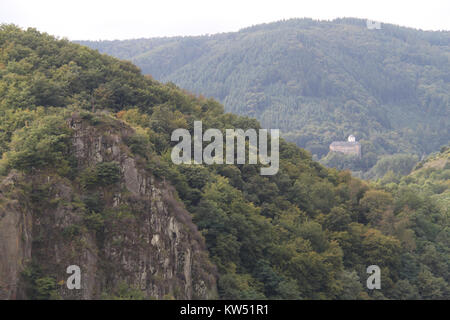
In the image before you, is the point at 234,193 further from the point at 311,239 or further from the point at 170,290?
the point at 170,290

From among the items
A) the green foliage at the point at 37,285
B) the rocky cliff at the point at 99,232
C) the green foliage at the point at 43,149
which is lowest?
the green foliage at the point at 37,285

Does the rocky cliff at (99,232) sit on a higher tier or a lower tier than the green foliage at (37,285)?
higher

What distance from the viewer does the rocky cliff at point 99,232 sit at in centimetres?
2792

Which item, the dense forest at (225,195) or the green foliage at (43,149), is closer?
the green foliage at (43,149)

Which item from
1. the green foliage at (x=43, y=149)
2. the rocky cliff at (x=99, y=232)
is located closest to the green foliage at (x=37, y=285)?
the rocky cliff at (x=99, y=232)

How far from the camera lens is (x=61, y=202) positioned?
30047 mm

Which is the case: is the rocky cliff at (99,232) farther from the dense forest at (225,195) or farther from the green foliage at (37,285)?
the dense forest at (225,195)

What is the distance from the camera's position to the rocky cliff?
27.9 meters

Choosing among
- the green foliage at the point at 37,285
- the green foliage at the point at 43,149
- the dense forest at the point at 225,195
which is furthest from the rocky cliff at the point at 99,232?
the green foliage at the point at 43,149

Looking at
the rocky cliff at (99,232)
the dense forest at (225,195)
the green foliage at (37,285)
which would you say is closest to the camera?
the green foliage at (37,285)

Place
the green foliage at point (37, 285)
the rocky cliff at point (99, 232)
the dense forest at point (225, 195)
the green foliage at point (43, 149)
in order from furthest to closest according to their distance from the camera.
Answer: the dense forest at point (225, 195), the green foliage at point (43, 149), the rocky cliff at point (99, 232), the green foliage at point (37, 285)

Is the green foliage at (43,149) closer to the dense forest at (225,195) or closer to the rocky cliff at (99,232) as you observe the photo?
the dense forest at (225,195)

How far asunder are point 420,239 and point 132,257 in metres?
33.0

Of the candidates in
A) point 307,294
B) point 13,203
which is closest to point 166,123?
point 307,294
